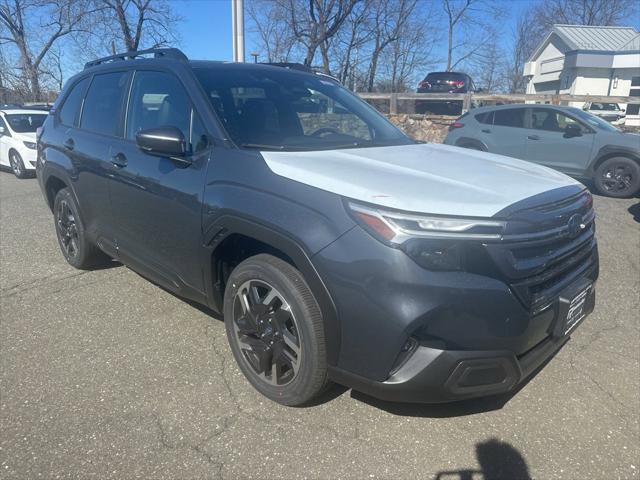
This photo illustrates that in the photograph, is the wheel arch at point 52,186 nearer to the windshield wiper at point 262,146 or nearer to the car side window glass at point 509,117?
the windshield wiper at point 262,146

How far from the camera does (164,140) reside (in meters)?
2.74

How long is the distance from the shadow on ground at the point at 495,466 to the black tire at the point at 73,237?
3.47 meters

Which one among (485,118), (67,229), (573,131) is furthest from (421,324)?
(485,118)

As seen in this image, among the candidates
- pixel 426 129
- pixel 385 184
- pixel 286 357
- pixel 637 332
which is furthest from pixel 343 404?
pixel 426 129

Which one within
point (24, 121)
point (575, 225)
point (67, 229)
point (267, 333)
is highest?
point (24, 121)

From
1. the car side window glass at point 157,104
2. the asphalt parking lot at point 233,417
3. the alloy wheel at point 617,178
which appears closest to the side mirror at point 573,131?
the alloy wheel at point 617,178

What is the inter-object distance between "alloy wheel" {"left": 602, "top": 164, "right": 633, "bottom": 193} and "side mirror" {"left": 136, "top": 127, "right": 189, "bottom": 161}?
27.7ft

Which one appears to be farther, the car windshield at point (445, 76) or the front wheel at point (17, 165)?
the car windshield at point (445, 76)

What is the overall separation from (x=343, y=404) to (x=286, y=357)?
17.9 inches

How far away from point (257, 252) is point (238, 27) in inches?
347

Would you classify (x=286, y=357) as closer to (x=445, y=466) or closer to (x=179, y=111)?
(x=445, y=466)

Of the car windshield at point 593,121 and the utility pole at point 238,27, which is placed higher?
the utility pole at point 238,27

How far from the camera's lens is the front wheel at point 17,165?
35.1ft

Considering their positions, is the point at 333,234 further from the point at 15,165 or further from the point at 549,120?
the point at 15,165
